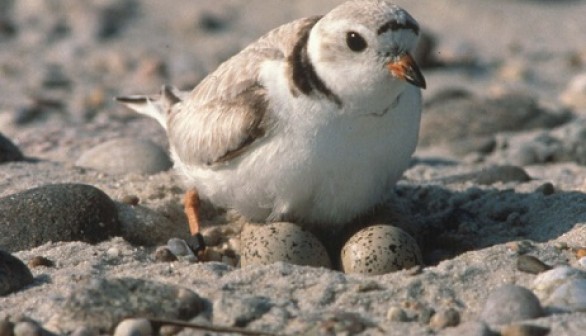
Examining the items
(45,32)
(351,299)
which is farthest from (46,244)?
(45,32)

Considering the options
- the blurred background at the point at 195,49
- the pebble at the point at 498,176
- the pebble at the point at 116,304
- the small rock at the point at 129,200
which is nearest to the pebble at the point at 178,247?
the small rock at the point at 129,200

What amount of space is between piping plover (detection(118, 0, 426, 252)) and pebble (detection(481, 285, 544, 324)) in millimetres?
972

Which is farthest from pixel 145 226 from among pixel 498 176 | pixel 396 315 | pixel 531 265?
pixel 498 176

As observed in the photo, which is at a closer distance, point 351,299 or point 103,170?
point 351,299

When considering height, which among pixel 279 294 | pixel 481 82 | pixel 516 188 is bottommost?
pixel 481 82

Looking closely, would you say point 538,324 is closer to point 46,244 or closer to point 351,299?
point 351,299

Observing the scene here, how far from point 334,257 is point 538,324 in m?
1.49

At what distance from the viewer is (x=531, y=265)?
14.6 feet

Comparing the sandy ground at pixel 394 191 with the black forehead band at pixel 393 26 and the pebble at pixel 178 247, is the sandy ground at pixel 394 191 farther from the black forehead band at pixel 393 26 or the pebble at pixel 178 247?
the black forehead band at pixel 393 26

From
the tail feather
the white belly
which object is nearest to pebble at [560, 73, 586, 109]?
the tail feather

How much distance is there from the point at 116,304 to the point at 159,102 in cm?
253

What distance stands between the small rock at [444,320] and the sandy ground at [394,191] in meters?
0.05

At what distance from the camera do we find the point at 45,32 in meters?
10.6

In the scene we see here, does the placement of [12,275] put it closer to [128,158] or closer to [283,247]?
[283,247]
